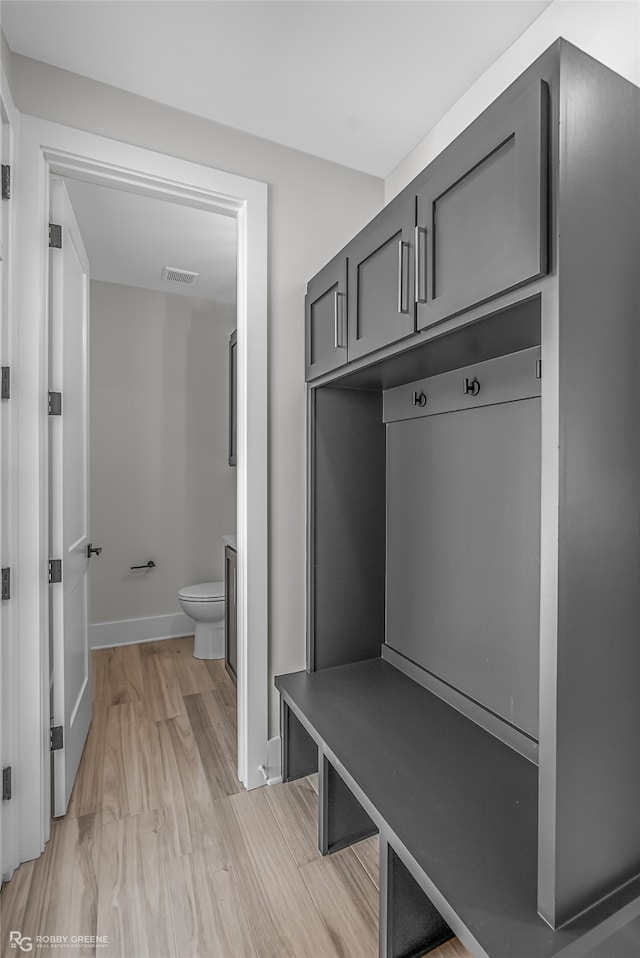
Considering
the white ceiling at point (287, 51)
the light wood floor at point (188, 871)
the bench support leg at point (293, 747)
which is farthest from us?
the bench support leg at point (293, 747)

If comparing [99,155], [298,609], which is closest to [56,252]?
[99,155]

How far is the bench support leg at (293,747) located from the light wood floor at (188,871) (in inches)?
3.5

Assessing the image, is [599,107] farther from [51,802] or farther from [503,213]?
[51,802]

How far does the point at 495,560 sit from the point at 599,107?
1125mm

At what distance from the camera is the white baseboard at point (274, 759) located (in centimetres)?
205

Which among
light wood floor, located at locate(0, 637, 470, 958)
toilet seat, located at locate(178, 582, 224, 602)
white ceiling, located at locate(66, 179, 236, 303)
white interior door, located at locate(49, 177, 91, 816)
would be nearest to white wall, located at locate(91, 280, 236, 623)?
white ceiling, located at locate(66, 179, 236, 303)

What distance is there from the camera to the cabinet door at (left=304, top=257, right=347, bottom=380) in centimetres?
176

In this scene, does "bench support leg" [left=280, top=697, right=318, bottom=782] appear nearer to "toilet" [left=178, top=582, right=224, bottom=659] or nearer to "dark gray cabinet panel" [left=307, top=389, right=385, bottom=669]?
"dark gray cabinet panel" [left=307, top=389, right=385, bottom=669]

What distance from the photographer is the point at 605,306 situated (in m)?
1.00

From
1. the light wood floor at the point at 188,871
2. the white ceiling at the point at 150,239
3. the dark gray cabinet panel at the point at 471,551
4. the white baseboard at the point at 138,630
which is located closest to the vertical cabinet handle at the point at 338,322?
the dark gray cabinet panel at the point at 471,551

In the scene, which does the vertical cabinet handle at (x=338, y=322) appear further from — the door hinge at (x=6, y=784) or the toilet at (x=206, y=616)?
the toilet at (x=206, y=616)

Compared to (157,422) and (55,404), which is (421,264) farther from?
(157,422)

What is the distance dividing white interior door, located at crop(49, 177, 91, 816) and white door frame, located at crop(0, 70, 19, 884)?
19 cm

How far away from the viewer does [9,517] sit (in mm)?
1578
